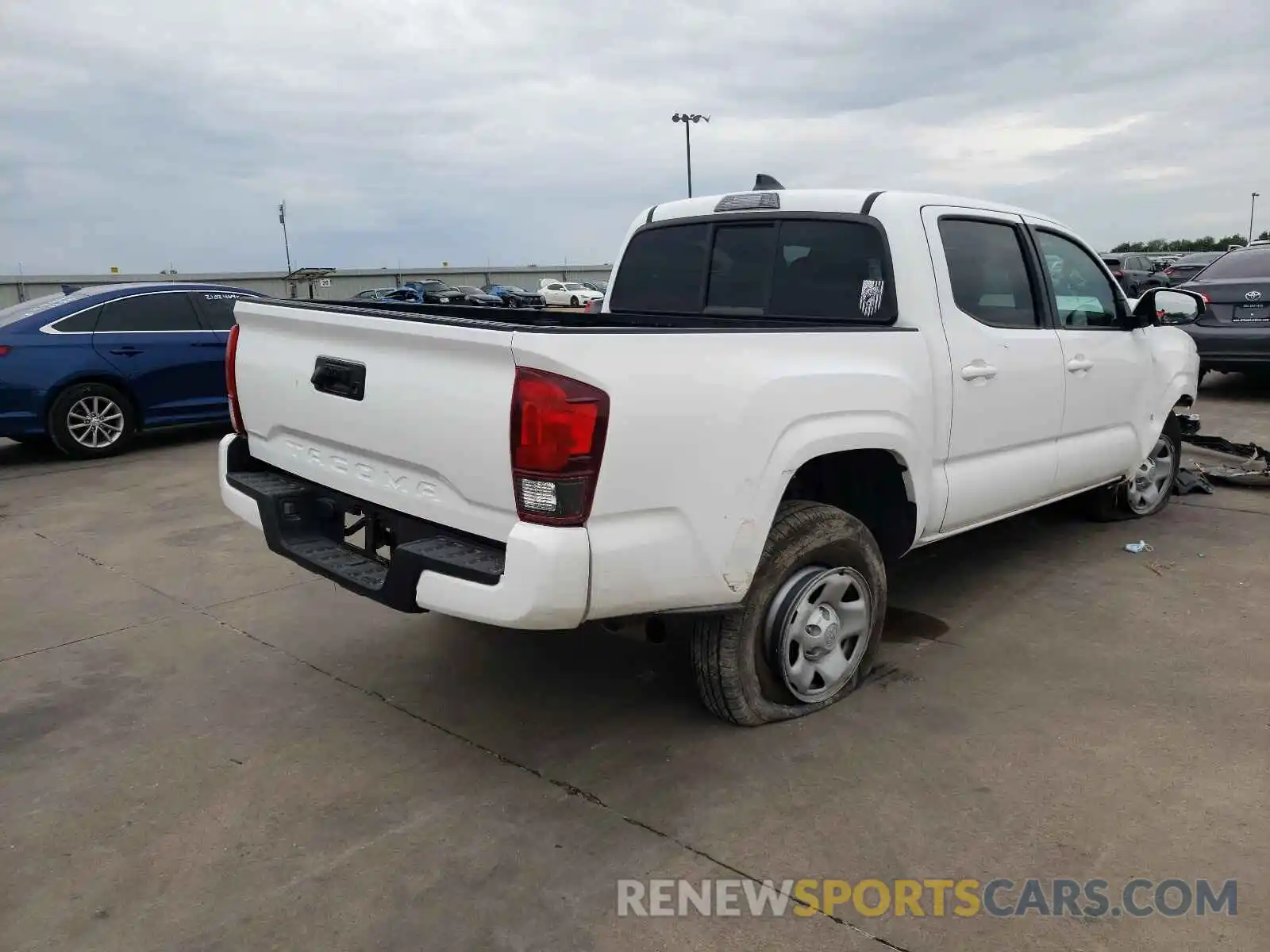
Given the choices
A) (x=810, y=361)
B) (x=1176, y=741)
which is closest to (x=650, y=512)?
(x=810, y=361)

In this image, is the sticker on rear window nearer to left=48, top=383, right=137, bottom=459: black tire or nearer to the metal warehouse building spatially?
left=48, top=383, right=137, bottom=459: black tire

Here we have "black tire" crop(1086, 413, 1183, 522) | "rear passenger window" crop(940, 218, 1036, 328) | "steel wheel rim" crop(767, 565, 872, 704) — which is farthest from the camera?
"black tire" crop(1086, 413, 1183, 522)

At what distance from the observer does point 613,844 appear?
2.68m

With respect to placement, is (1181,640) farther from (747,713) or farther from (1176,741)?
(747,713)

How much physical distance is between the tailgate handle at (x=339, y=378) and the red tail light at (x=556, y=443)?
76 centimetres

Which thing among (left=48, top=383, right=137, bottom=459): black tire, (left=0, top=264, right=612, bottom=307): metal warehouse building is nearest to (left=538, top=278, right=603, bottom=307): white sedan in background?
(left=0, top=264, right=612, bottom=307): metal warehouse building

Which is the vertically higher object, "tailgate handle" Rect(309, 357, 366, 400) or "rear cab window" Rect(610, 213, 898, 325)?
"rear cab window" Rect(610, 213, 898, 325)

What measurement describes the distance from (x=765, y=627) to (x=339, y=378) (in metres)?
1.67

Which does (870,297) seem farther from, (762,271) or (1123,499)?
(1123,499)

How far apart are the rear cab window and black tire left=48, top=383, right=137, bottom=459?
244 inches

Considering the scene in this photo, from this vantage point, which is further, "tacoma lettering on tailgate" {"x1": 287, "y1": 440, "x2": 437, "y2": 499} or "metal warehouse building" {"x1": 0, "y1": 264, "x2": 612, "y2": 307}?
"metal warehouse building" {"x1": 0, "y1": 264, "x2": 612, "y2": 307}

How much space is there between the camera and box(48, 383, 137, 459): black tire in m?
8.38

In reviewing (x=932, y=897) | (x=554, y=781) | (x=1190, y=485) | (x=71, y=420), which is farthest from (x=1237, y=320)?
(x=71, y=420)

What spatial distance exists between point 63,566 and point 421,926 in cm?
415
